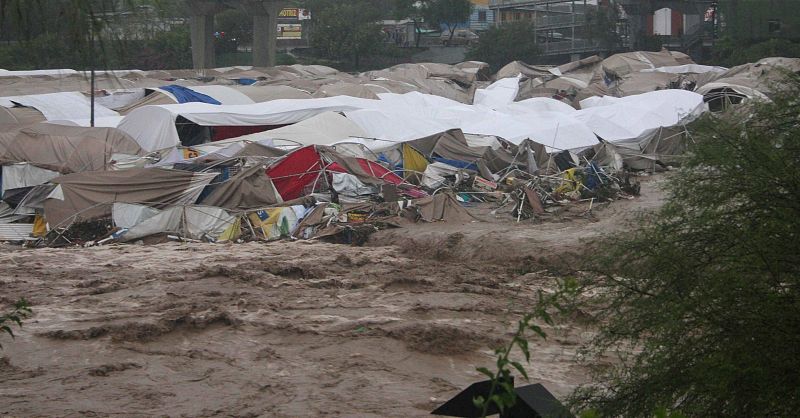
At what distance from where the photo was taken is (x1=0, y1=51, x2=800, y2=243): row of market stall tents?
66.9ft

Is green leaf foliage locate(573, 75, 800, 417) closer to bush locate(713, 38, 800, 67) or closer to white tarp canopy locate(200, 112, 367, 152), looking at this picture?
white tarp canopy locate(200, 112, 367, 152)

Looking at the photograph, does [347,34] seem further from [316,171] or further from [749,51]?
[316,171]

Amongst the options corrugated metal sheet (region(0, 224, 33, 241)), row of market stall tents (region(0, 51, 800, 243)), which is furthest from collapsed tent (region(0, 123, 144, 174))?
corrugated metal sheet (region(0, 224, 33, 241))

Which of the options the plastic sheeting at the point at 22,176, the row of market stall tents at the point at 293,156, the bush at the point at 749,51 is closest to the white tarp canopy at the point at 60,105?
the row of market stall tents at the point at 293,156

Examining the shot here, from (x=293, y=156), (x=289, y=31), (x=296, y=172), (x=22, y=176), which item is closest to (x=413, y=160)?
(x=293, y=156)

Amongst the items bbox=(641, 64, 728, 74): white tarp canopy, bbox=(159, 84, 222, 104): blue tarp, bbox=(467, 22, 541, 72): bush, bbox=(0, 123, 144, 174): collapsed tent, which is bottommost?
bbox=(0, 123, 144, 174): collapsed tent

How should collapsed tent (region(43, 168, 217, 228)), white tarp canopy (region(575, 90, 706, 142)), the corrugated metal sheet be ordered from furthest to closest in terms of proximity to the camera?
white tarp canopy (region(575, 90, 706, 142)) < collapsed tent (region(43, 168, 217, 228)) < the corrugated metal sheet

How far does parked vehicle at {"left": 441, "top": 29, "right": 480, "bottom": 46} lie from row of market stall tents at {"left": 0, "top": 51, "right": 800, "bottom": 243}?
125 ft

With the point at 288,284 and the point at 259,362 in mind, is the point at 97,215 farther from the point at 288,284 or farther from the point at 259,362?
the point at 259,362

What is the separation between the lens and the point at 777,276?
19.0 ft

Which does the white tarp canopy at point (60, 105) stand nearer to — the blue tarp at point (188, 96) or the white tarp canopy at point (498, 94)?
the blue tarp at point (188, 96)

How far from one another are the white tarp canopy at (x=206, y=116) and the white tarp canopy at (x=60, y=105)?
455 centimetres

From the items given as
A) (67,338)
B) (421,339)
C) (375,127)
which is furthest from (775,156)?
(375,127)

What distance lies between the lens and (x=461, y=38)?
255ft
